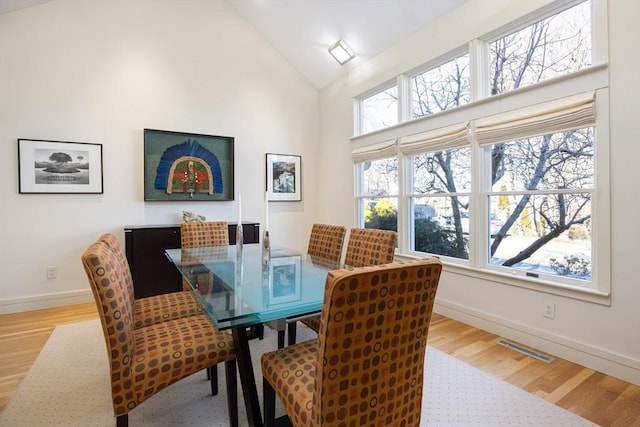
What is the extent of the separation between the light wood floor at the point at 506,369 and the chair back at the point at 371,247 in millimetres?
983

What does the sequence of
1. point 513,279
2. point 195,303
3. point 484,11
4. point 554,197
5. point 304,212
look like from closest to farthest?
1. point 195,303
2. point 554,197
3. point 513,279
4. point 484,11
5. point 304,212

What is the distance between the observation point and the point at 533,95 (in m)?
2.57

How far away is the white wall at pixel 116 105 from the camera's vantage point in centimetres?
338

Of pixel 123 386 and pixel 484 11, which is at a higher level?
pixel 484 11

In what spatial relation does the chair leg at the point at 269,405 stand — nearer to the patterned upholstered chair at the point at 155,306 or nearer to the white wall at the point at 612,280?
the patterned upholstered chair at the point at 155,306

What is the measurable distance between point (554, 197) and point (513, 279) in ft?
2.39

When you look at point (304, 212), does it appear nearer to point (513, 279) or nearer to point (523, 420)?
point (513, 279)

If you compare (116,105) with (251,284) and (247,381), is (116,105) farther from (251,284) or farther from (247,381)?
(247,381)

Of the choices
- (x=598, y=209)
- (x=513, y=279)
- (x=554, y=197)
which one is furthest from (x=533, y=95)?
(x=513, y=279)

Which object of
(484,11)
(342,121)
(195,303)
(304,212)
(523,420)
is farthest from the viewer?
(304,212)

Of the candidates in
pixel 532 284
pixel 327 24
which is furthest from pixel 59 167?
pixel 532 284

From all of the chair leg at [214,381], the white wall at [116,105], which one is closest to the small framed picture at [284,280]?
the chair leg at [214,381]

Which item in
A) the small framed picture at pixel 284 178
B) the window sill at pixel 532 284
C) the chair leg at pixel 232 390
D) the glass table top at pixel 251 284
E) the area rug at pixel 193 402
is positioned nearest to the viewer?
the glass table top at pixel 251 284

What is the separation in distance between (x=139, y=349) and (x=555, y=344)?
2776 millimetres
